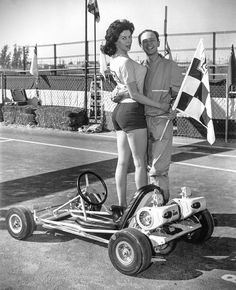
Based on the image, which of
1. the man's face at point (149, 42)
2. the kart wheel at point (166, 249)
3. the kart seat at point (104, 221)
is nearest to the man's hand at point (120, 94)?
the man's face at point (149, 42)

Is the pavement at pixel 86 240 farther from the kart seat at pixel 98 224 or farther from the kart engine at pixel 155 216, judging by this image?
the kart engine at pixel 155 216

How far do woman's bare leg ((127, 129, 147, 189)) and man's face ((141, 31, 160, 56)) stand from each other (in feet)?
2.29

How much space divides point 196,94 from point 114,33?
0.86 m

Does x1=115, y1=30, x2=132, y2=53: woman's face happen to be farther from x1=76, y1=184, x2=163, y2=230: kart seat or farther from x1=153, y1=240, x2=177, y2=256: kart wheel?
x1=153, y1=240, x2=177, y2=256: kart wheel

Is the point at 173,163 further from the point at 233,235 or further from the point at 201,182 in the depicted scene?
the point at 233,235

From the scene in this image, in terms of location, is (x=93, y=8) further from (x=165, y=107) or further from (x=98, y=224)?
(x=98, y=224)

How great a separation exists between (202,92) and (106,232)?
54.3 inches

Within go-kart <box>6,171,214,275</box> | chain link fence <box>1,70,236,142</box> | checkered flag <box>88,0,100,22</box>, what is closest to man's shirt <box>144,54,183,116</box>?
go-kart <box>6,171,214,275</box>

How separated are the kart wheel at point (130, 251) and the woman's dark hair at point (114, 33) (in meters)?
1.55

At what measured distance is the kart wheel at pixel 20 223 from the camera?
396cm

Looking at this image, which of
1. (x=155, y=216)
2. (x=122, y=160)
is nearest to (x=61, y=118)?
(x=122, y=160)

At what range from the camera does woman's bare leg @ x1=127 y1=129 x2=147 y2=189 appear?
153 inches

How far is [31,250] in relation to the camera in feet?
12.4

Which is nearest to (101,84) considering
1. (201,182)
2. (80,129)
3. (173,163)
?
(80,129)
